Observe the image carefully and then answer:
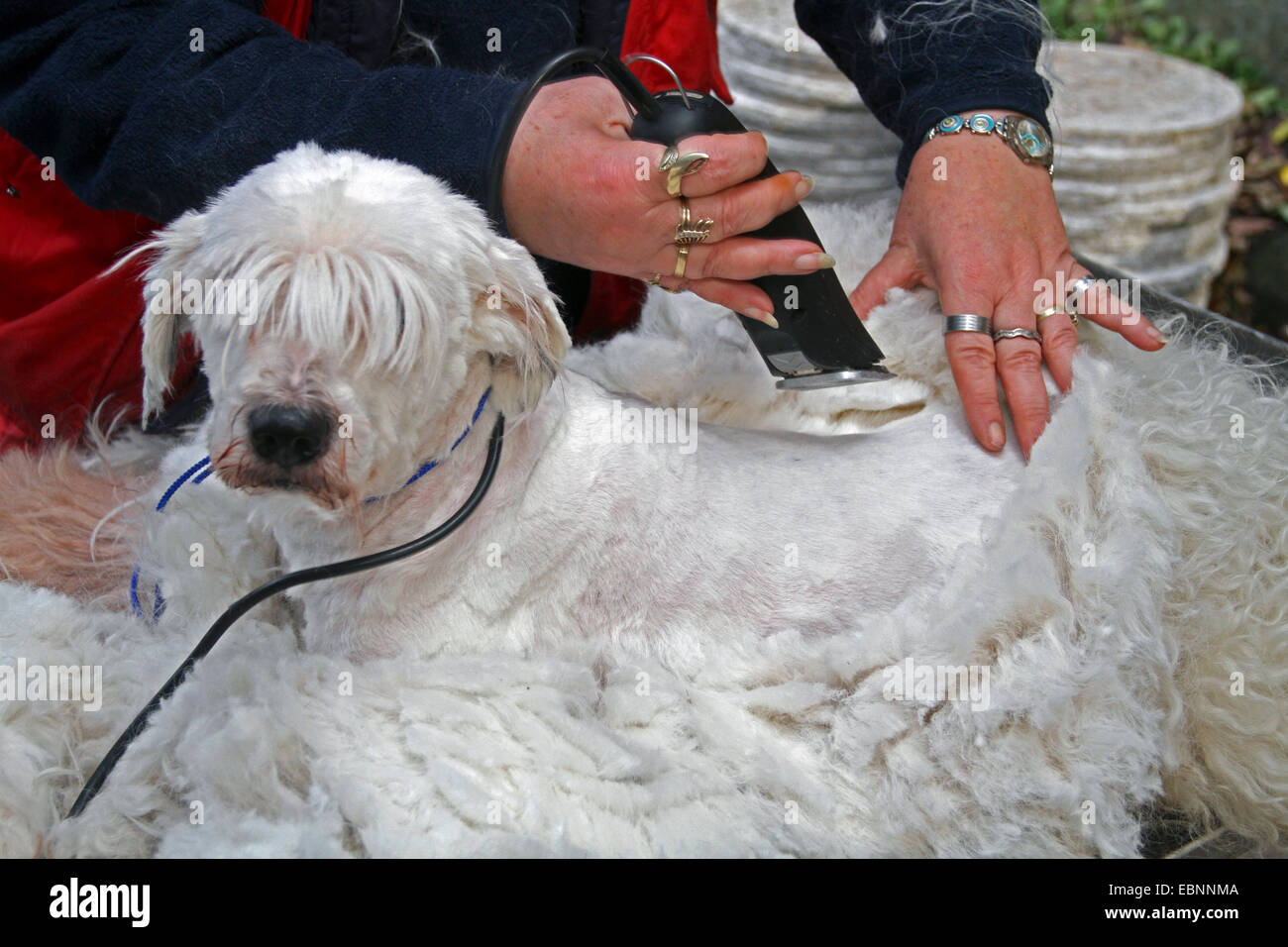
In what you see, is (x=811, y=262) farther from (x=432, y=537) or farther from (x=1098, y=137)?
(x=1098, y=137)

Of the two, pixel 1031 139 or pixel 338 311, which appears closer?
pixel 338 311

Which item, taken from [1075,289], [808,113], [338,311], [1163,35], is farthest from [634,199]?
[1163,35]

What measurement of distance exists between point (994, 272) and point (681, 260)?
1.45 feet

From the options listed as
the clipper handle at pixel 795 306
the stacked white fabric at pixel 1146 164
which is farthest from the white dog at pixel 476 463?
the stacked white fabric at pixel 1146 164

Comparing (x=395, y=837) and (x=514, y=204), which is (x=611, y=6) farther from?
(x=395, y=837)

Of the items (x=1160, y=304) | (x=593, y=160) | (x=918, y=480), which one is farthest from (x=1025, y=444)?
(x=1160, y=304)

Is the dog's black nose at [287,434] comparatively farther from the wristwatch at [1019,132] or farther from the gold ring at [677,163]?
the wristwatch at [1019,132]

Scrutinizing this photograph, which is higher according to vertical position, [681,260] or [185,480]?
[681,260]

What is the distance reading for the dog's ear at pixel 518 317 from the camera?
108cm

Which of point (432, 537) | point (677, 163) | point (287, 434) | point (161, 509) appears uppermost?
point (677, 163)

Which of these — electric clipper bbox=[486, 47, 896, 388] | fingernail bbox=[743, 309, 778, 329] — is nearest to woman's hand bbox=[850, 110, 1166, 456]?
electric clipper bbox=[486, 47, 896, 388]

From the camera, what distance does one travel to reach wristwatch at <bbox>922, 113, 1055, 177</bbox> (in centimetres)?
140

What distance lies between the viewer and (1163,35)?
4246mm
